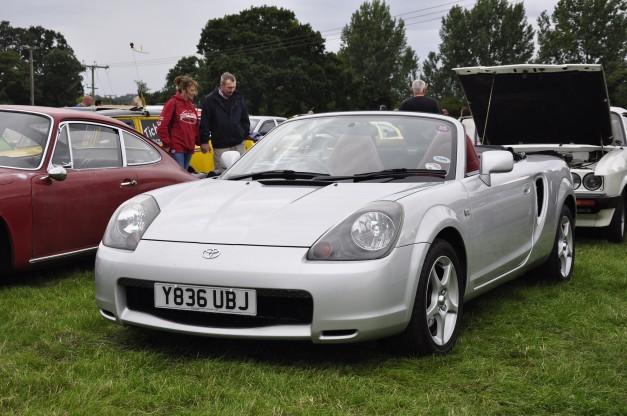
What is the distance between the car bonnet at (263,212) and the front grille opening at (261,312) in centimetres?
24

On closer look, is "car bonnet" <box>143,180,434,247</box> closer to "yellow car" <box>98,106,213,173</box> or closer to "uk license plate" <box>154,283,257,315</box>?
"uk license plate" <box>154,283,257,315</box>

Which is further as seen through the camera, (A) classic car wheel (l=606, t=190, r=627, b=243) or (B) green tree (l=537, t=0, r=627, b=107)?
(B) green tree (l=537, t=0, r=627, b=107)

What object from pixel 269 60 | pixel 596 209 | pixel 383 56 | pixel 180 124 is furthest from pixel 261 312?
pixel 383 56

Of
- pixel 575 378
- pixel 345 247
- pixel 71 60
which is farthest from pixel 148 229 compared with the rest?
pixel 71 60

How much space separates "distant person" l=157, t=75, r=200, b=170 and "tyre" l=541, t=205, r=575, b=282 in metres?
4.72

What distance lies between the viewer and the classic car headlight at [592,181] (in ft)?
25.9

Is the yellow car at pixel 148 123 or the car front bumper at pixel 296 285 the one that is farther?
the yellow car at pixel 148 123

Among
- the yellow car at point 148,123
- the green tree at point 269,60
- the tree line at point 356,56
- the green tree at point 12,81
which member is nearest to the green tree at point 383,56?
the tree line at point 356,56

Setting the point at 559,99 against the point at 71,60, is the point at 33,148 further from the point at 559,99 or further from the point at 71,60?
the point at 71,60

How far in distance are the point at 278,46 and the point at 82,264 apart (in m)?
64.1

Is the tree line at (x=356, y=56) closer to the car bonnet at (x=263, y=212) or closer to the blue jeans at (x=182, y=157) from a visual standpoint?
the blue jeans at (x=182, y=157)

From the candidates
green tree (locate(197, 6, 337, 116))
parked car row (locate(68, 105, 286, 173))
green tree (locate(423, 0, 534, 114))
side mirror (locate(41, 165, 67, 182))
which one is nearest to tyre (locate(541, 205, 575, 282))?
side mirror (locate(41, 165, 67, 182))

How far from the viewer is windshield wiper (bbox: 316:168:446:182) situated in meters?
4.43

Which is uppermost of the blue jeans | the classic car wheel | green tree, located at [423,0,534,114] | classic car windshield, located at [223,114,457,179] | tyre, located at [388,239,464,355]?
green tree, located at [423,0,534,114]
